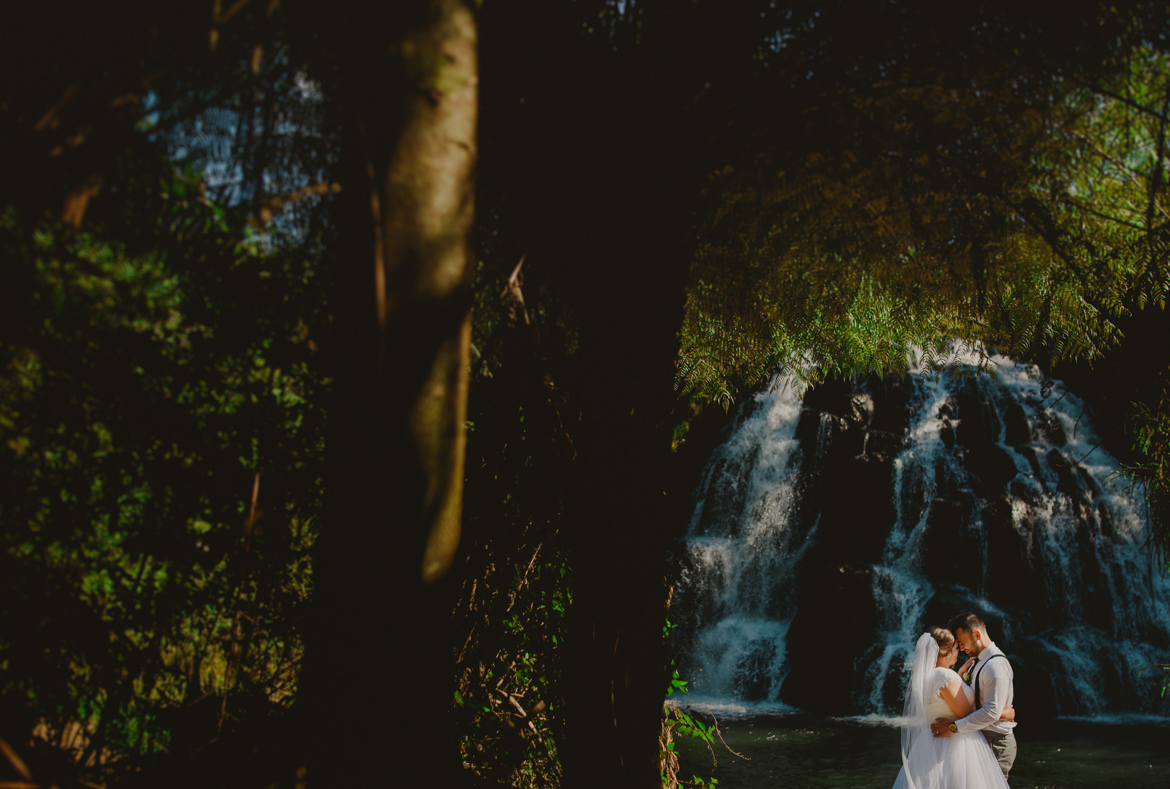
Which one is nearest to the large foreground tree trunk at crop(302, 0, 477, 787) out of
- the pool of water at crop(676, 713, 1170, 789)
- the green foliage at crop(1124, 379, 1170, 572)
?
the green foliage at crop(1124, 379, 1170, 572)

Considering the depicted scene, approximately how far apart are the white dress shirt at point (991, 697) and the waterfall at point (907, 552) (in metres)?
7.31

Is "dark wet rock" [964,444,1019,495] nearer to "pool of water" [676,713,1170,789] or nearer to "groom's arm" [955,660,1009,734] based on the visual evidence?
"pool of water" [676,713,1170,789]

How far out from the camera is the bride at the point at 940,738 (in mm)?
4957

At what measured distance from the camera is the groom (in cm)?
496

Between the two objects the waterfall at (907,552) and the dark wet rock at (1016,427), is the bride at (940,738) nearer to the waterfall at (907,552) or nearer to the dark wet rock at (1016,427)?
the waterfall at (907,552)

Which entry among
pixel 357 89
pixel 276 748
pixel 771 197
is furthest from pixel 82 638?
pixel 771 197

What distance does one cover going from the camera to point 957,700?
5117 mm

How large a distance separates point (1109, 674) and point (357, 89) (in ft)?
51.0

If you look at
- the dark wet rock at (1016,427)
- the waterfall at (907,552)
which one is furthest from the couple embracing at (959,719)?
the dark wet rock at (1016,427)

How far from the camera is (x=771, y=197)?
110 inches

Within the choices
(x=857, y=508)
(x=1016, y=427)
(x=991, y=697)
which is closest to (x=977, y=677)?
(x=991, y=697)

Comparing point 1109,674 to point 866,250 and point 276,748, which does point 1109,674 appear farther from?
point 276,748

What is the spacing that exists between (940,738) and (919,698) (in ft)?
1.00

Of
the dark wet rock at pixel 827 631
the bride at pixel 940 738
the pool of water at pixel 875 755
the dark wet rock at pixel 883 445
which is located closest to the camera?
the bride at pixel 940 738
